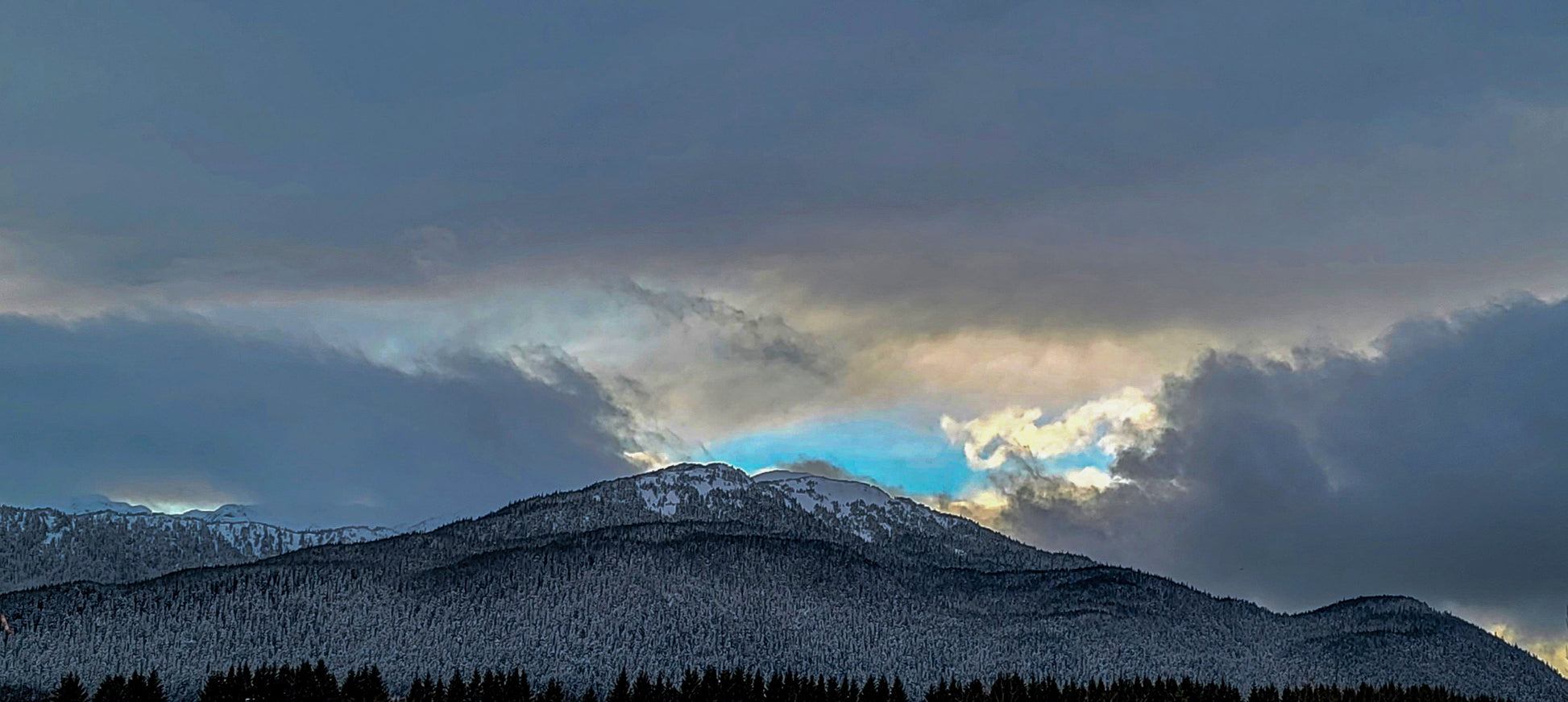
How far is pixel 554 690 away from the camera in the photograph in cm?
19938

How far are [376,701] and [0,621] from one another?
346 feet

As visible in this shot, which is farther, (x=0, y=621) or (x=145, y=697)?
(x=145, y=697)

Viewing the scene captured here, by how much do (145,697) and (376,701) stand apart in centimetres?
3118

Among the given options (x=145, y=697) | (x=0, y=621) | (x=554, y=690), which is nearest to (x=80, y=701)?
(x=145, y=697)

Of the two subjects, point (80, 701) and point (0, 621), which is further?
point (80, 701)

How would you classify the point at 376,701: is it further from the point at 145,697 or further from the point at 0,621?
the point at 0,621

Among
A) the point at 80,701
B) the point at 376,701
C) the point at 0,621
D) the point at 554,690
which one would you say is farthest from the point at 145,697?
the point at 0,621

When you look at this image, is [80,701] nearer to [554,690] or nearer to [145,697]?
[145,697]

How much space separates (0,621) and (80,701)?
349ft

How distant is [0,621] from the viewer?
98250 millimetres

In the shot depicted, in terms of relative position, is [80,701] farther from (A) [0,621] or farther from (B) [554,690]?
(A) [0,621]

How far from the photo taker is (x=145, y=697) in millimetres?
197750

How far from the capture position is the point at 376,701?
199375 millimetres

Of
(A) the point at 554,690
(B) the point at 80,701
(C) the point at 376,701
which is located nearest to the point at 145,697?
(B) the point at 80,701
